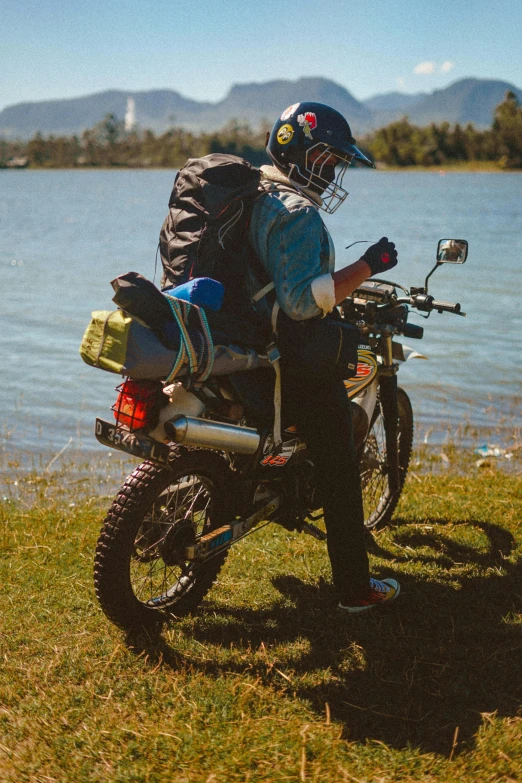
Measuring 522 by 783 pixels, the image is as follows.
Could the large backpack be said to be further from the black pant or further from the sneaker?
the sneaker

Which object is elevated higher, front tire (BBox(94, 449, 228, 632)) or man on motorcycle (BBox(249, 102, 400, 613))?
man on motorcycle (BBox(249, 102, 400, 613))

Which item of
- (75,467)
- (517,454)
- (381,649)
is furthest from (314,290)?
(517,454)

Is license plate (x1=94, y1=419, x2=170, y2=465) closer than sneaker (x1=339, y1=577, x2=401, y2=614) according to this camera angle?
Yes

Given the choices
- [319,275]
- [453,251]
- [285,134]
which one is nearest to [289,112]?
[285,134]

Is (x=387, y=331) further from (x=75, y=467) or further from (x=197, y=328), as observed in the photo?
(x=75, y=467)

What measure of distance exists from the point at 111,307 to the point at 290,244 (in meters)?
13.8

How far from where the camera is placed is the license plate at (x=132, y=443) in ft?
11.1

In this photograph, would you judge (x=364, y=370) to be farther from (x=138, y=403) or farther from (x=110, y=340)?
(x=110, y=340)

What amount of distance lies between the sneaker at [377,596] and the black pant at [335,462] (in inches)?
1.6

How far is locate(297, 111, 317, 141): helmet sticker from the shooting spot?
12.9 ft

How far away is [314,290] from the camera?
364 cm

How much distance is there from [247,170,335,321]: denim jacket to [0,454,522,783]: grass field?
5.11 ft

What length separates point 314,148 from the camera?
397 centimetres

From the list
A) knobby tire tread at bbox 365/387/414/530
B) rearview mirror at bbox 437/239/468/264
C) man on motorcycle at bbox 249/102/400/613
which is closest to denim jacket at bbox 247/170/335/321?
man on motorcycle at bbox 249/102/400/613
